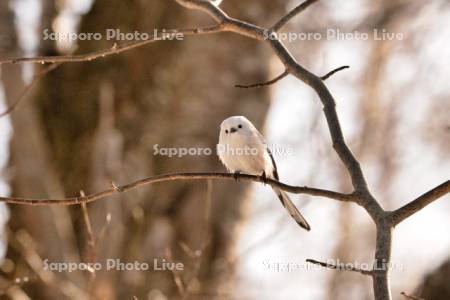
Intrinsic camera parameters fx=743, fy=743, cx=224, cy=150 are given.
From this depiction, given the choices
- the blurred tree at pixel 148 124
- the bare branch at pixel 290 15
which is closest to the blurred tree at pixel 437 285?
the blurred tree at pixel 148 124

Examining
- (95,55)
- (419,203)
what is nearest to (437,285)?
(419,203)

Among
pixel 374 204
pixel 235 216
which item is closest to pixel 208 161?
pixel 235 216

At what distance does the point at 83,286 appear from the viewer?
5473 mm

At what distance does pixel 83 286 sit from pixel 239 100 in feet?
7.28

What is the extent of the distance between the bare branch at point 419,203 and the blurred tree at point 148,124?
4.00 metres

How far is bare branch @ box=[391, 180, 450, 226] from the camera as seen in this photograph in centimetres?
190

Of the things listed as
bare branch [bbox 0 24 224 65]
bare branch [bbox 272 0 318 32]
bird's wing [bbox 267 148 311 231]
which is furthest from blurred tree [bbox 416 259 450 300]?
bare branch [bbox 0 24 224 65]

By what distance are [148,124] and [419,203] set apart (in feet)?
15.5

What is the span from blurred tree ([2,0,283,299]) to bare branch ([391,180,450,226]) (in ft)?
13.1

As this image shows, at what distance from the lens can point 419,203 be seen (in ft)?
6.33

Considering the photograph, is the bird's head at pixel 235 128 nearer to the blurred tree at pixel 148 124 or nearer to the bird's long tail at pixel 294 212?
the bird's long tail at pixel 294 212

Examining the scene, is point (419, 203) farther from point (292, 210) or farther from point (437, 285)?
point (437, 285)

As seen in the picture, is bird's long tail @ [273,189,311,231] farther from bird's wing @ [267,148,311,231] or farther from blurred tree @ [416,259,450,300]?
blurred tree @ [416,259,450,300]

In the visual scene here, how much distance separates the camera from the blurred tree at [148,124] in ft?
19.4
